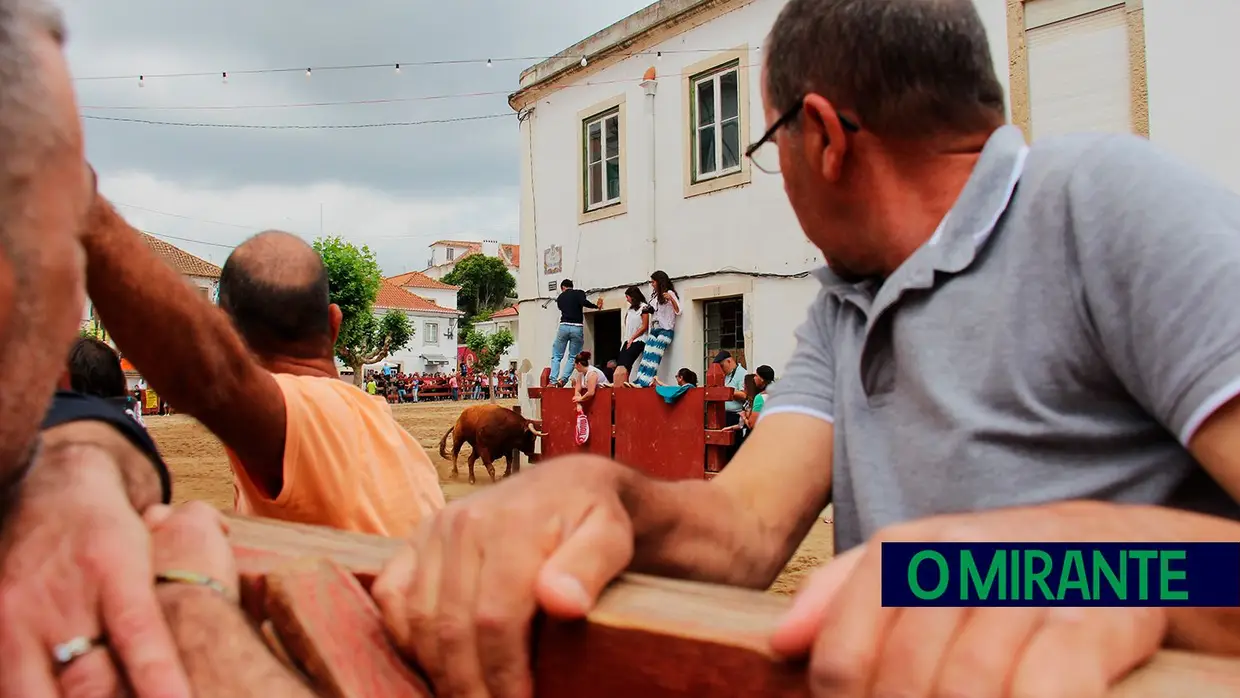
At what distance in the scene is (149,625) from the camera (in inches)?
27.9

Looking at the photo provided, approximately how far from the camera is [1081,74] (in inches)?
307

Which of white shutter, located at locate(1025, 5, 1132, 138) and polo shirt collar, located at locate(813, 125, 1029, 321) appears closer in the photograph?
polo shirt collar, located at locate(813, 125, 1029, 321)

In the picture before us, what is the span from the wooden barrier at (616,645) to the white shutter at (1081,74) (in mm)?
8098

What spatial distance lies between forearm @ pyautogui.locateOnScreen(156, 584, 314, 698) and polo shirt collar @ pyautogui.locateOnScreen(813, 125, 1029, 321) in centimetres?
100

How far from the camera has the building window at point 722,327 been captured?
10.9m

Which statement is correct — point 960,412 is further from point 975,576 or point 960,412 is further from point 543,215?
point 543,215

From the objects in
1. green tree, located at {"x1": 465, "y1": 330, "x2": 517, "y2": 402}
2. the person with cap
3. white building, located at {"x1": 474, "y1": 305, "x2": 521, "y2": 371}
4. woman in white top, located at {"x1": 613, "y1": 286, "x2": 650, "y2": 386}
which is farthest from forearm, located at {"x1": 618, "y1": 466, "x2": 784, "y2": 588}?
white building, located at {"x1": 474, "y1": 305, "x2": 521, "y2": 371}

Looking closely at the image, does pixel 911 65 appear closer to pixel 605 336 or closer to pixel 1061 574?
pixel 1061 574

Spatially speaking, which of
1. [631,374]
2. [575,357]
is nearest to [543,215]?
[575,357]

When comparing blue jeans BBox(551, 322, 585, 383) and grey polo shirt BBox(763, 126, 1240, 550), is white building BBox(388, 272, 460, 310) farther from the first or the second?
grey polo shirt BBox(763, 126, 1240, 550)

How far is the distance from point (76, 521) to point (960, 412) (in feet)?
3.59

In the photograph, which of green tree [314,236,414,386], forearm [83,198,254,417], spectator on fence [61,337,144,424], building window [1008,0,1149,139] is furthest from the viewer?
green tree [314,236,414,386]

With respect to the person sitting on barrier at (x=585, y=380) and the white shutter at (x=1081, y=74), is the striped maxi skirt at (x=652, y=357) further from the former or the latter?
the white shutter at (x=1081, y=74)

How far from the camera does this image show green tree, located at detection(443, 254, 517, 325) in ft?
222
